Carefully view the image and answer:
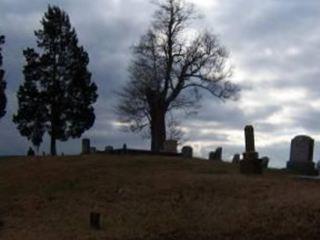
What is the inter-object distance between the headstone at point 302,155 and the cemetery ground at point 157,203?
4.78m

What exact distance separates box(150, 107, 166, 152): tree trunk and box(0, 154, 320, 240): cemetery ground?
1808 cm

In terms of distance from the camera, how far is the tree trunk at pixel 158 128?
46972 millimetres

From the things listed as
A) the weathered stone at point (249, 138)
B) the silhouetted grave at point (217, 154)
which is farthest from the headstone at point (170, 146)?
the weathered stone at point (249, 138)

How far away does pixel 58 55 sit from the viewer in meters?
54.8

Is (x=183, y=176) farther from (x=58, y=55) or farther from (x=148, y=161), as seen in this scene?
(x=58, y=55)

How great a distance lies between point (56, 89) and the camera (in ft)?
176

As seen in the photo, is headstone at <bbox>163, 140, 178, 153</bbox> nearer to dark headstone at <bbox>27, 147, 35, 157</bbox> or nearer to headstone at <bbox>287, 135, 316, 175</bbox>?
dark headstone at <bbox>27, 147, 35, 157</bbox>

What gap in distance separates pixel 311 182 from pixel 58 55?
3285 centimetres

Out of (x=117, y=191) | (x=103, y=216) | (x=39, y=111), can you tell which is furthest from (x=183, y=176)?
(x=39, y=111)

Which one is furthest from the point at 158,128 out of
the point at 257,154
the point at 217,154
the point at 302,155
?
the point at 257,154

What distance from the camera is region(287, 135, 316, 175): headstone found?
104ft

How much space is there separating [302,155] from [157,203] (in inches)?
477

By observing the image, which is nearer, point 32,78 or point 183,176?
point 183,176

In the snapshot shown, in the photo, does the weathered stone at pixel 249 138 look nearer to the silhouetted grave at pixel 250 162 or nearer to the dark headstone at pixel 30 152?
the silhouetted grave at pixel 250 162
